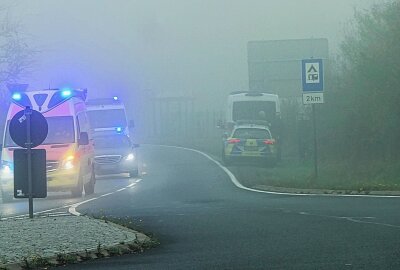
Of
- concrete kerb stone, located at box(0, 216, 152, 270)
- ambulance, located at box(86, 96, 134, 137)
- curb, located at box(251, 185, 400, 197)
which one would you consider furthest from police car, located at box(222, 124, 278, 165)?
concrete kerb stone, located at box(0, 216, 152, 270)

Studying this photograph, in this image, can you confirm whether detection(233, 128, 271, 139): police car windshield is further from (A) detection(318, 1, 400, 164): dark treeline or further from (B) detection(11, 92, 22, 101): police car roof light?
(B) detection(11, 92, 22, 101): police car roof light

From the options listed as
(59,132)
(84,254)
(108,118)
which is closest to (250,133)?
(108,118)

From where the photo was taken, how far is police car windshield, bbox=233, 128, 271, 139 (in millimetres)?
40281

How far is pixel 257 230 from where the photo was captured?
1390 centimetres

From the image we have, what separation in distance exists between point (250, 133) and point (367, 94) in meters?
7.90

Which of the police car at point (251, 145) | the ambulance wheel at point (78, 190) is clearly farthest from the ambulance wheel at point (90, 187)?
the police car at point (251, 145)

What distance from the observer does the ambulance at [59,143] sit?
81.3ft

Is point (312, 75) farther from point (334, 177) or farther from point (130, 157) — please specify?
point (130, 157)

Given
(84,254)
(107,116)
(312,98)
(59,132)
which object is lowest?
(84,254)

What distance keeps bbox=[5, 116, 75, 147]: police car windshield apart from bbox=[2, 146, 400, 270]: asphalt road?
2.09 meters

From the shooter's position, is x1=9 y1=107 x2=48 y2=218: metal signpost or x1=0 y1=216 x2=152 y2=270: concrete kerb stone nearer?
x1=0 y1=216 x2=152 y2=270: concrete kerb stone

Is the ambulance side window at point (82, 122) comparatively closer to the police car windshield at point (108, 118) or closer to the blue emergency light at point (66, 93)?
the blue emergency light at point (66, 93)

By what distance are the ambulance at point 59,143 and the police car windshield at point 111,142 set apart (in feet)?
30.9

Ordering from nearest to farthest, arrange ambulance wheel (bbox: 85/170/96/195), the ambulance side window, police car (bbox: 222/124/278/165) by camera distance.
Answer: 1. the ambulance side window
2. ambulance wheel (bbox: 85/170/96/195)
3. police car (bbox: 222/124/278/165)
